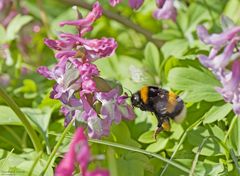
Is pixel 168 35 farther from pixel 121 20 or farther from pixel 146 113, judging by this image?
pixel 146 113

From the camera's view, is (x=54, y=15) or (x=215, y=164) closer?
(x=215, y=164)

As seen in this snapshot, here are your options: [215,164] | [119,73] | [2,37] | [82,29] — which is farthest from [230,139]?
[2,37]

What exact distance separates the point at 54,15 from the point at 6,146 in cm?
179

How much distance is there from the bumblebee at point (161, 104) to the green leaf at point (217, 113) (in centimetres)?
16

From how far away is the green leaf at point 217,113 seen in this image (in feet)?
7.09

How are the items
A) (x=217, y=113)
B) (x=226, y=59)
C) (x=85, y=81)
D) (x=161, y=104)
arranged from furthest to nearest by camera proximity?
(x=217, y=113) < (x=161, y=104) < (x=85, y=81) < (x=226, y=59)

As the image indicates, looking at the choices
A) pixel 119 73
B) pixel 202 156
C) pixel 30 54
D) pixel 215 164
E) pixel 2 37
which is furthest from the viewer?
pixel 30 54

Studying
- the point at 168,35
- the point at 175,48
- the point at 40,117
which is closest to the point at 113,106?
the point at 40,117

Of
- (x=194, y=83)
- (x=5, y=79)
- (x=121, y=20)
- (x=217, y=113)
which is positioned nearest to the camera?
(x=217, y=113)

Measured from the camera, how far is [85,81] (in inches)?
75.0

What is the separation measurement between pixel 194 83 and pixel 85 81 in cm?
58

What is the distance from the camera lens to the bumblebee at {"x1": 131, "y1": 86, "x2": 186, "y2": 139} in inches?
80.0

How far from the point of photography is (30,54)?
371 cm

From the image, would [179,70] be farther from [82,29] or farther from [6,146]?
[6,146]
